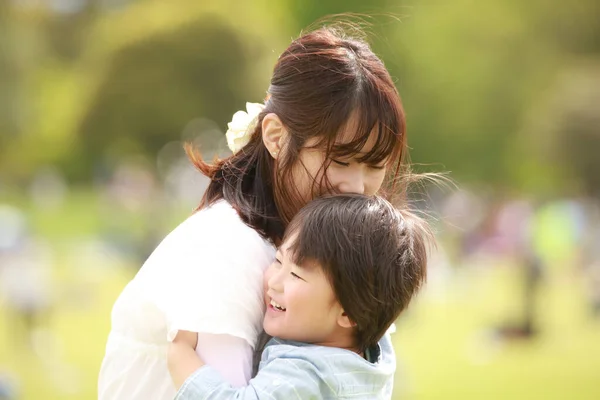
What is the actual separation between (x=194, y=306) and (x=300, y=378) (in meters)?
0.23

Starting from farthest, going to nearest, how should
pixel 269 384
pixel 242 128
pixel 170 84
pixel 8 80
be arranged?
pixel 8 80
pixel 170 84
pixel 242 128
pixel 269 384

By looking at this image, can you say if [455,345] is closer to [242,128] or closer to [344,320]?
[242,128]

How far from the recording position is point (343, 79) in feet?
6.49

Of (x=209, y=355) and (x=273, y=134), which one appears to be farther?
(x=273, y=134)

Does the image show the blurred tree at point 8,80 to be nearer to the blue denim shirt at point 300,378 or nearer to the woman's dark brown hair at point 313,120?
the woman's dark brown hair at point 313,120

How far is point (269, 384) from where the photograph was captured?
5.60ft

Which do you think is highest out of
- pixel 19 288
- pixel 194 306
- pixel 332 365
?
pixel 194 306

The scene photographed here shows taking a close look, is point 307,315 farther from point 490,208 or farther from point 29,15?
point 29,15

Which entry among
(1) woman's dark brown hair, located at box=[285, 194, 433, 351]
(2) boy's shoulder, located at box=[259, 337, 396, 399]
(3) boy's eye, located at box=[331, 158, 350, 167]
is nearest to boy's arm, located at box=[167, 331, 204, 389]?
(2) boy's shoulder, located at box=[259, 337, 396, 399]

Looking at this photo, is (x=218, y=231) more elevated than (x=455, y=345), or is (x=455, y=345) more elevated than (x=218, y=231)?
(x=218, y=231)

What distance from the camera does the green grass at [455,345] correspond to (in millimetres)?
8719

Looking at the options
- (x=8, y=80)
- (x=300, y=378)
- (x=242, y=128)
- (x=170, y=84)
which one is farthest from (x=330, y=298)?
(x=8, y=80)

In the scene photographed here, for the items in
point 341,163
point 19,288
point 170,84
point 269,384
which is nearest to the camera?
point 269,384

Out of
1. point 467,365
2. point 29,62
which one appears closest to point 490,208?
point 467,365
